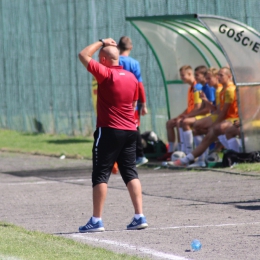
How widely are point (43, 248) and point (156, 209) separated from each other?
2728 millimetres

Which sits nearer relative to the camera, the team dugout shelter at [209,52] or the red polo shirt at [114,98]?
the red polo shirt at [114,98]

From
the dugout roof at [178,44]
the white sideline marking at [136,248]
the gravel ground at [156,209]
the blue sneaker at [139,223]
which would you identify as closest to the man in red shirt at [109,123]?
the blue sneaker at [139,223]

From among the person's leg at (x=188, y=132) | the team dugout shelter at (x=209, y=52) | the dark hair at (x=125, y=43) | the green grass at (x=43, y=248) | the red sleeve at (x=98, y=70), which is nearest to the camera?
the green grass at (x=43, y=248)

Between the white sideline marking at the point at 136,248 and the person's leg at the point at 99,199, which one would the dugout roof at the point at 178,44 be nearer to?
the person's leg at the point at 99,199

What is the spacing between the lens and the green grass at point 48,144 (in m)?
17.4

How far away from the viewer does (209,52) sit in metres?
16.4

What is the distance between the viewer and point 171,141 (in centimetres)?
1530

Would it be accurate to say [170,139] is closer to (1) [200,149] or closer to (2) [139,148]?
(2) [139,148]

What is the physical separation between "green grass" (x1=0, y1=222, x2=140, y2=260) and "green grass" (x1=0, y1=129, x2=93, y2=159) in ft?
28.2

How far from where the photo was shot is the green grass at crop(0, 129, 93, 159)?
17.4 meters

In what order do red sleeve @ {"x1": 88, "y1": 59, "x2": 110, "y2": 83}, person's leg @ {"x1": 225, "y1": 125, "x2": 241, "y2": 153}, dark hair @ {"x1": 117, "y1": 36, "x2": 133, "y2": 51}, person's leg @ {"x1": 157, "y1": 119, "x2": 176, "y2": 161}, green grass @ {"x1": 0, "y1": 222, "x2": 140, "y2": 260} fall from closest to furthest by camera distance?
green grass @ {"x1": 0, "y1": 222, "x2": 140, "y2": 260} < red sleeve @ {"x1": 88, "y1": 59, "x2": 110, "y2": 83} < dark hair @ {"x1": 117, "y1": 36, "x2": 133, "y2": 51} < person's leg @ {"x1": 225, "y1": 125, "x2": 241, "y2": 153} < person's leg @ {"x1": 157, "y1": 119, "x2": 176, "y2": 161}

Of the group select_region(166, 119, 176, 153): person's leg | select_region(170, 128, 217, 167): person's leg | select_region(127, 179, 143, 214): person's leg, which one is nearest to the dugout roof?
select_region(166, 119, 176, 153): person's leg

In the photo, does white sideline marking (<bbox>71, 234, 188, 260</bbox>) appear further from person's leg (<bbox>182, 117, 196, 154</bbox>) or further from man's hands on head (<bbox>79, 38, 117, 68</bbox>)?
person's leg (<bbox>182, 117, 196, 154</bbox>)

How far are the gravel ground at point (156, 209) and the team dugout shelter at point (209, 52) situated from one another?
1.23 metres
